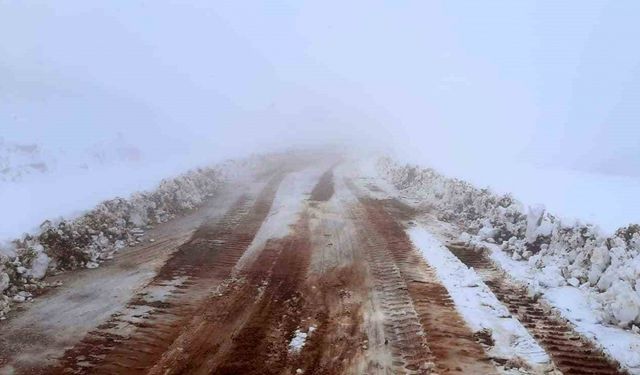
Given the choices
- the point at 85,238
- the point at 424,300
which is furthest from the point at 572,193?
the point at 85,238

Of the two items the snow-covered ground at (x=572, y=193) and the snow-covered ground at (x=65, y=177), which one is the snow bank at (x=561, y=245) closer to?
the snow-covered ground at (x=572, y=193)

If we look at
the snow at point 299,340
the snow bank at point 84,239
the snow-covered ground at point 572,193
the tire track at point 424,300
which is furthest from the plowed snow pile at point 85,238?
the snow-covered ground at point 572,193

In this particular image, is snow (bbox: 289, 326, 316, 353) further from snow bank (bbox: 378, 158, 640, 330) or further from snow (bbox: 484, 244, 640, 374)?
snow bank (bbox: 378, 158, 640, 330)

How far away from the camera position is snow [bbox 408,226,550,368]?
15.9ft

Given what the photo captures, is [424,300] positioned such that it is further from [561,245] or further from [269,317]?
[561,245]

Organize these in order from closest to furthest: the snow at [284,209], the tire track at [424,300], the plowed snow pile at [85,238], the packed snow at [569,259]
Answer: the tire track at [424,300] → the packed snow at [569,259] → the plowed snow pile at [85,238] → the snow at [284,209]

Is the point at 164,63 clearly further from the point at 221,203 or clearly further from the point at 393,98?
the point at 393,98

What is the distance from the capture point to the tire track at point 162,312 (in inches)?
184

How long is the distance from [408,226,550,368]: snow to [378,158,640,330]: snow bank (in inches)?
39.9

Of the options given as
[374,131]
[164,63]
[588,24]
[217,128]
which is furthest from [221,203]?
[588,24]

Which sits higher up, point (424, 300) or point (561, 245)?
point (561, 245)

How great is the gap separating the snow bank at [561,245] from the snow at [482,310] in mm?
1013

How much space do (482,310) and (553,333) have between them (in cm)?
84

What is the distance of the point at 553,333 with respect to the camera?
529cm
